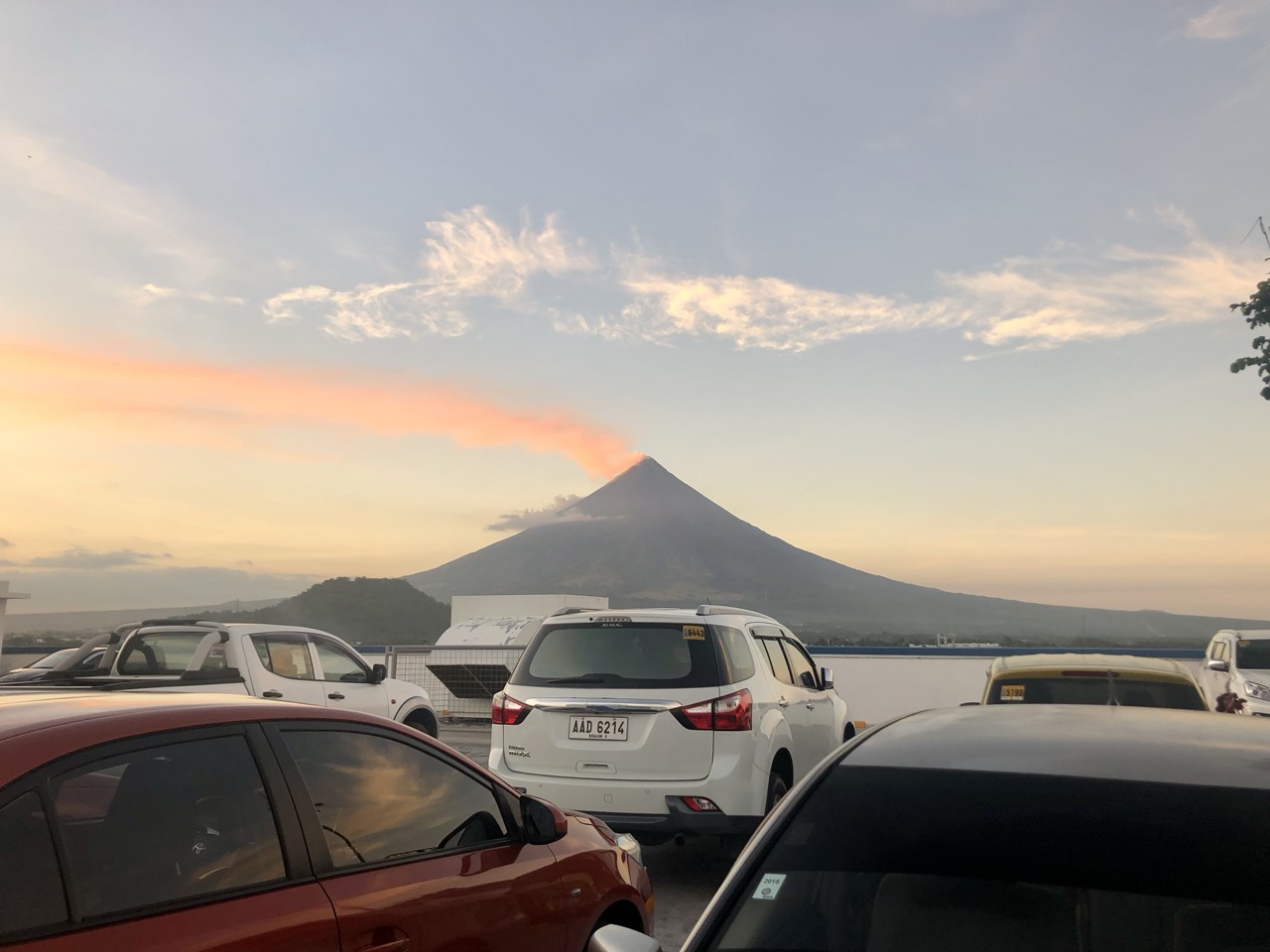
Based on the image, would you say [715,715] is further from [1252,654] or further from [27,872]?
[1252,654]

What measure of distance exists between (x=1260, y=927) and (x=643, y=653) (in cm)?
558

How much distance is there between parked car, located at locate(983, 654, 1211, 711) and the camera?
24.3 ft

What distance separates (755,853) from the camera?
2432 millimetres

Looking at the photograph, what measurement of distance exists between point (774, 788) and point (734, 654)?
949 mm

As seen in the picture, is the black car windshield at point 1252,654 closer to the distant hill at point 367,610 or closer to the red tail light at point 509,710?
the red tail light at point 509,710

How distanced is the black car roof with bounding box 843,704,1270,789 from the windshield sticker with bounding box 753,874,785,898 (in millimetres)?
365

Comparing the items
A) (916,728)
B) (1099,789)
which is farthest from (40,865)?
(1099,789)

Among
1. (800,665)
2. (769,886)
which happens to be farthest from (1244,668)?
(769,886)

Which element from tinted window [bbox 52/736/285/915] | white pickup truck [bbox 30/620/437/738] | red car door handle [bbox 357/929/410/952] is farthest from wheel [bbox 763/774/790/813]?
tinted window [bbox 52/736/285/915]

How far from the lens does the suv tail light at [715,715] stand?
7.08 metres

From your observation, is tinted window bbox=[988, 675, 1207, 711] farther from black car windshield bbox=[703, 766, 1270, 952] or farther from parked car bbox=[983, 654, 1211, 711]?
black car windshield bbox=[703, 766, 1270, 952]

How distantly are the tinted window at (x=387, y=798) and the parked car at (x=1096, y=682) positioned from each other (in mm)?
4509

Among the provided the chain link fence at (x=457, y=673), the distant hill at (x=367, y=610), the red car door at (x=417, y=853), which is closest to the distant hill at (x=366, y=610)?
the distant hill at (x=367, y=610)

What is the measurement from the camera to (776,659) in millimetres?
8625
